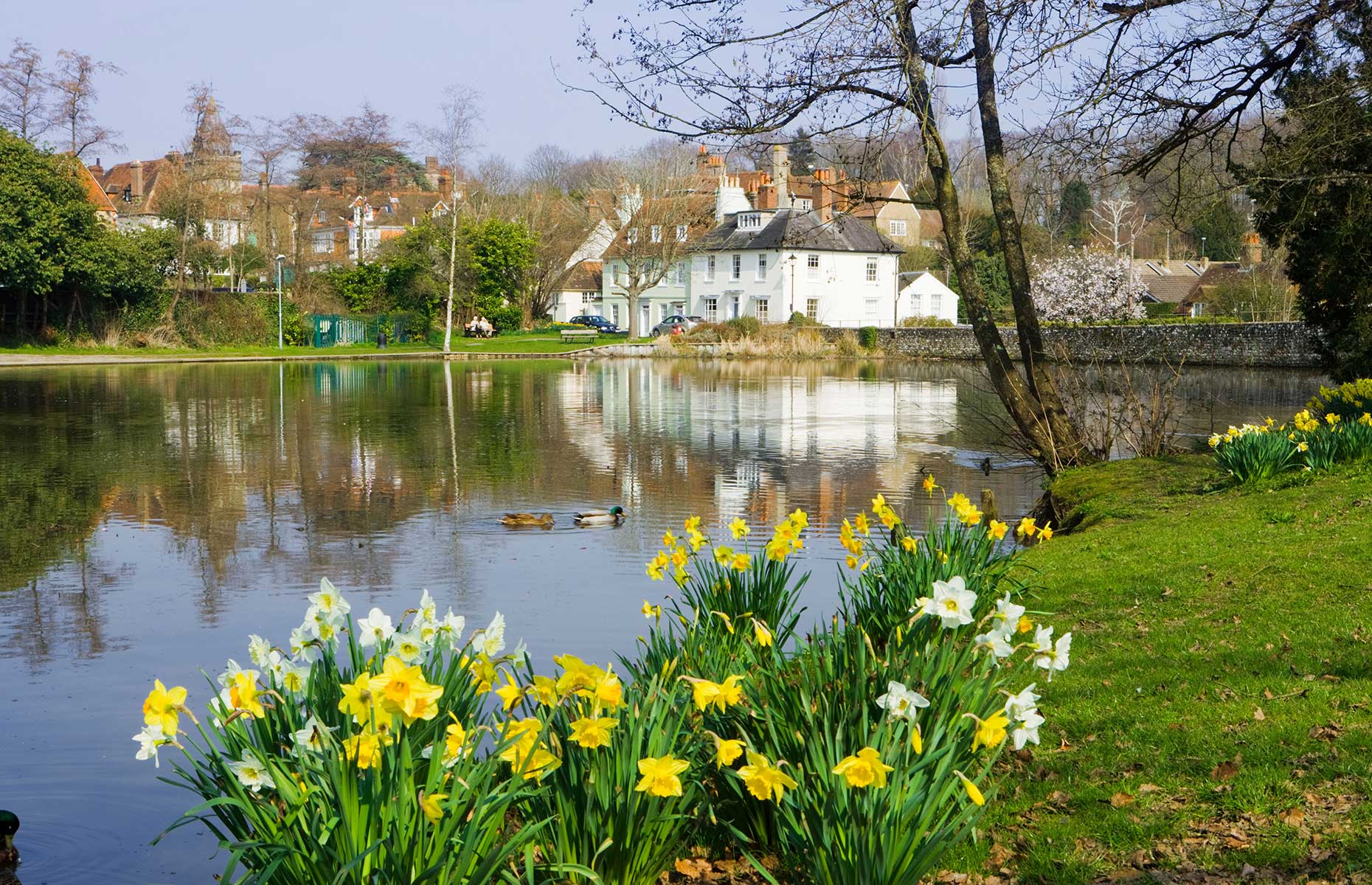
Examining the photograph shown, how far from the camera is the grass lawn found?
4.07m

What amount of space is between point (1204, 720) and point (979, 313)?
375 inches

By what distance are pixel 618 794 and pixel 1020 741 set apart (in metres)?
1.21

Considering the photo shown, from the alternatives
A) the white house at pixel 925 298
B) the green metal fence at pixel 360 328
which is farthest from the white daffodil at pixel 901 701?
the white house at pixel 925 298

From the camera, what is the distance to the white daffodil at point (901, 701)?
141 inches

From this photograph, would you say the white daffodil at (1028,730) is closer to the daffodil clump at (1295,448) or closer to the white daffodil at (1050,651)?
the white daffodil at (1050,651)

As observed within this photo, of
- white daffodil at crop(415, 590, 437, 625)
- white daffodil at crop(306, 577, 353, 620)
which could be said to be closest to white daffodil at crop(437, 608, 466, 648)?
white daffodil at crop(415, 590, 437, 625)

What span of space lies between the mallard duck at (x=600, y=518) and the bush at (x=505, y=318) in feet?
180

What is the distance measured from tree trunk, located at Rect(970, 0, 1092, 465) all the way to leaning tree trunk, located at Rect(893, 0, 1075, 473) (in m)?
0.09

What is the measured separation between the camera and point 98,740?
656cm

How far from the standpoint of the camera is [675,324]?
6619 centimetres

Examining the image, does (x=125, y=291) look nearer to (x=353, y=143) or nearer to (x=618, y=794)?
(x=353, y=143)

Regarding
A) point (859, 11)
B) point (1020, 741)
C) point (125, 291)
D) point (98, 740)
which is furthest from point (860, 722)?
point (125, 291)

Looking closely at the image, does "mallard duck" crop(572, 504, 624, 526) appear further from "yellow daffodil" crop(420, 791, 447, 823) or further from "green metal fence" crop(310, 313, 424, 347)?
"green metal fence" crop(310, 313, 424, 347)

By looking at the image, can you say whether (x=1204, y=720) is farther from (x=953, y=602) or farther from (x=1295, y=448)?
(x=1295, y=448)
